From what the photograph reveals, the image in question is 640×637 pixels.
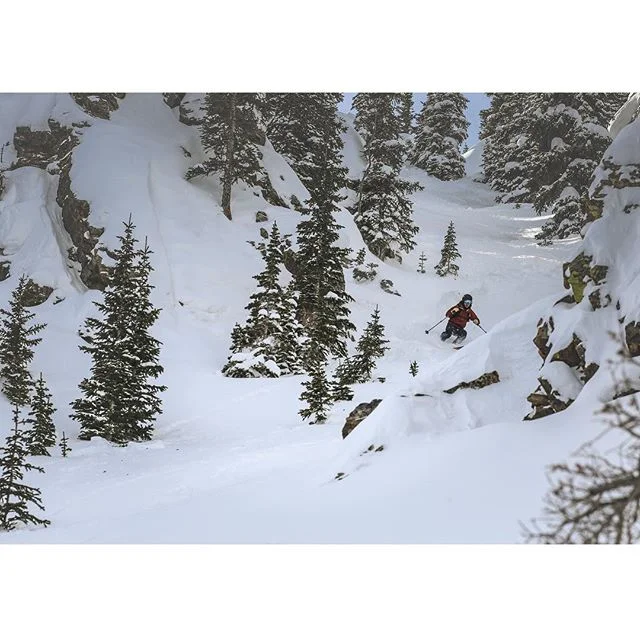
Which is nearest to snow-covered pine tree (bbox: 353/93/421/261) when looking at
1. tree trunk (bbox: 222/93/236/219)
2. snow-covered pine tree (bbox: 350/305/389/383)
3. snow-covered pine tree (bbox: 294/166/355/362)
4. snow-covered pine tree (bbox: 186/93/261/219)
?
snow-covered pine tree (bbox: 294/166/355/362)

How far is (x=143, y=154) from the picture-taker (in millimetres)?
→ 13828

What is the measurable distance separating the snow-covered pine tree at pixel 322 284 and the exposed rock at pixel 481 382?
6.38 m

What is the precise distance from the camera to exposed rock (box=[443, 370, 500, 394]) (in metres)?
Answer: 4.39

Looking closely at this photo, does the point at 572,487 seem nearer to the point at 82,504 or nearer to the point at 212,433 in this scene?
the point at 82,504

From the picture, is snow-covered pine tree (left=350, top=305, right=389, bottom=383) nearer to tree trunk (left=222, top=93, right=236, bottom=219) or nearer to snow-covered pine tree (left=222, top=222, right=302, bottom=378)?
snow-covered pine tree (left=222, top=222, right=302, bottom=378)

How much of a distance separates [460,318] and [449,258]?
4.56m

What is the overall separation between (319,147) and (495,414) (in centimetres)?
1548

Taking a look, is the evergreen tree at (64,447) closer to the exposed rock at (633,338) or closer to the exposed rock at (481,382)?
the exposed rock at (481,382)

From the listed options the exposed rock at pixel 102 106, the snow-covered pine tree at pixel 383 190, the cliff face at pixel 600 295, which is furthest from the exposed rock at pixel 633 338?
the snow-covered pine tree at pixel 383 190

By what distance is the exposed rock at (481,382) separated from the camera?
14.4 ft

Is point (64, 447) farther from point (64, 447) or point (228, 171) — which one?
point (228, 171)

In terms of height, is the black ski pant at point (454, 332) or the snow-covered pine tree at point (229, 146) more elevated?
the snow-covered pine tree at point (229, 146)

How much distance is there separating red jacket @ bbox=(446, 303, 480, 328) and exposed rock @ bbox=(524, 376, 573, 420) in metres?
3.49

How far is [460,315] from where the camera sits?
26.5 feet
